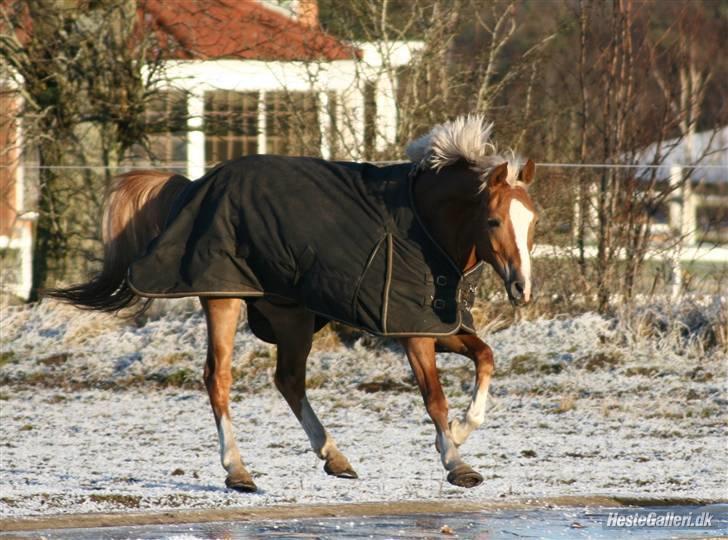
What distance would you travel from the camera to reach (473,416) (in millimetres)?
7086

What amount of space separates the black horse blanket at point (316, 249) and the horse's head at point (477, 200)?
0.32ft

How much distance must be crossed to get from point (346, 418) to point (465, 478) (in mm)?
3475

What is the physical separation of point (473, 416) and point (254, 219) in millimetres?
1476

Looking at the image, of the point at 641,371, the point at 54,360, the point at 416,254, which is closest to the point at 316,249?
the point at 416,254

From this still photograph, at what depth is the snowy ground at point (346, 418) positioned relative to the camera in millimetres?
7617

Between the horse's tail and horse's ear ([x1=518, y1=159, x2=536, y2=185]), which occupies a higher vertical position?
horse's ear ([x1=518, y1=159, x2=536, y2=185])

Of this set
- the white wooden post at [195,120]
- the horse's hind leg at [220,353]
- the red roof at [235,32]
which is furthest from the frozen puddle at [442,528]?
the white wooden post at [195,120]

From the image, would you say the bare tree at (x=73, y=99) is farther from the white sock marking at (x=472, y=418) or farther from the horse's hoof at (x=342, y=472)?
the white sock marking at (x=472, y=418)

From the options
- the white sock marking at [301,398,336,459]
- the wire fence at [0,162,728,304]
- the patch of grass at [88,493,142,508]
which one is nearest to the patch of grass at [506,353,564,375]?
the wire fence at [0,162,728,304]

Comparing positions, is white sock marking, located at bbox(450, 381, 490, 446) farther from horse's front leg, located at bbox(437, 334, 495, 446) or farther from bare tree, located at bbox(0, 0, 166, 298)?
bare tree, located at bbox(0, 0, 166, 298)

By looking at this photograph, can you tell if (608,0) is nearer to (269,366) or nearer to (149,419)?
(269,366)

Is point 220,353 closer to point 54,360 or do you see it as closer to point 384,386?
point 384,386

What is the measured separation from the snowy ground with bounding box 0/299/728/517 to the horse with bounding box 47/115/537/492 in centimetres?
45

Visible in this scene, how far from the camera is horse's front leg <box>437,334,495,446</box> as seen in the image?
7098mm
